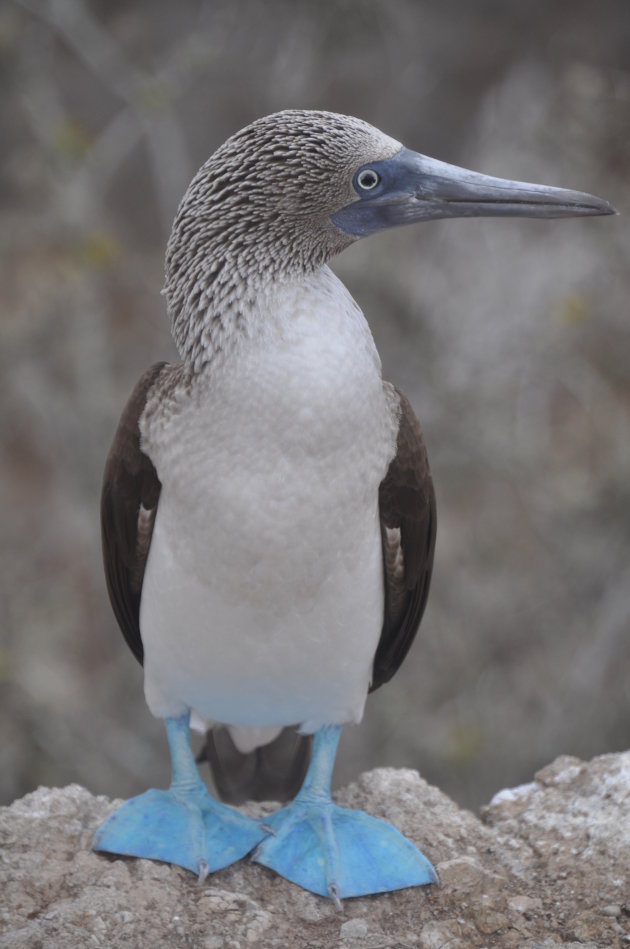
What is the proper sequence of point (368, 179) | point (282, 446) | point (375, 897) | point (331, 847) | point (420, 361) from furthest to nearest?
point (420, 361) < point (331, 847) < point (375, 897) < point (368, 179) < point (282, 446)

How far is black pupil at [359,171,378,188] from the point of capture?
10.9 feet

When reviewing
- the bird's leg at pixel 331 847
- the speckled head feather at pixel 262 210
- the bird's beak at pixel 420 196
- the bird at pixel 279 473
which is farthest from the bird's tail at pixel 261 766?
the bird's beak at pixel 420 196

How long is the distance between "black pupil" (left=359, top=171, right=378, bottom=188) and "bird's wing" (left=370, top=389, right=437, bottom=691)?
0.69 meters

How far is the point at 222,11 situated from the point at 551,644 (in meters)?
7.13

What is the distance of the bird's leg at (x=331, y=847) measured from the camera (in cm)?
363

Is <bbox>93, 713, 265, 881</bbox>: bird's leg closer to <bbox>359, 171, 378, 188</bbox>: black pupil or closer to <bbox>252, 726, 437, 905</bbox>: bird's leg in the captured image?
<bbox>252, 726, 437, 905</bbox>: bird's leg

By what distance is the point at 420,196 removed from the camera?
3393 mm

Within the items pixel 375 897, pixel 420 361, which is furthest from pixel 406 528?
pixel 420 361

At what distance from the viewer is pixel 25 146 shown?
11859 mm

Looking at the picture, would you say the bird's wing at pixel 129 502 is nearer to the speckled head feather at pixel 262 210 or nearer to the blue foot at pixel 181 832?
the speckled head feather at pixel 262 210

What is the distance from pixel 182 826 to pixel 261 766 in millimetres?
606

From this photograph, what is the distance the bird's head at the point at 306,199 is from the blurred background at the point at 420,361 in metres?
4.94

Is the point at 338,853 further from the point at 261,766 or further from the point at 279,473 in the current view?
the point at 279,473

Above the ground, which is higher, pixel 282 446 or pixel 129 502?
pixel 129 502
